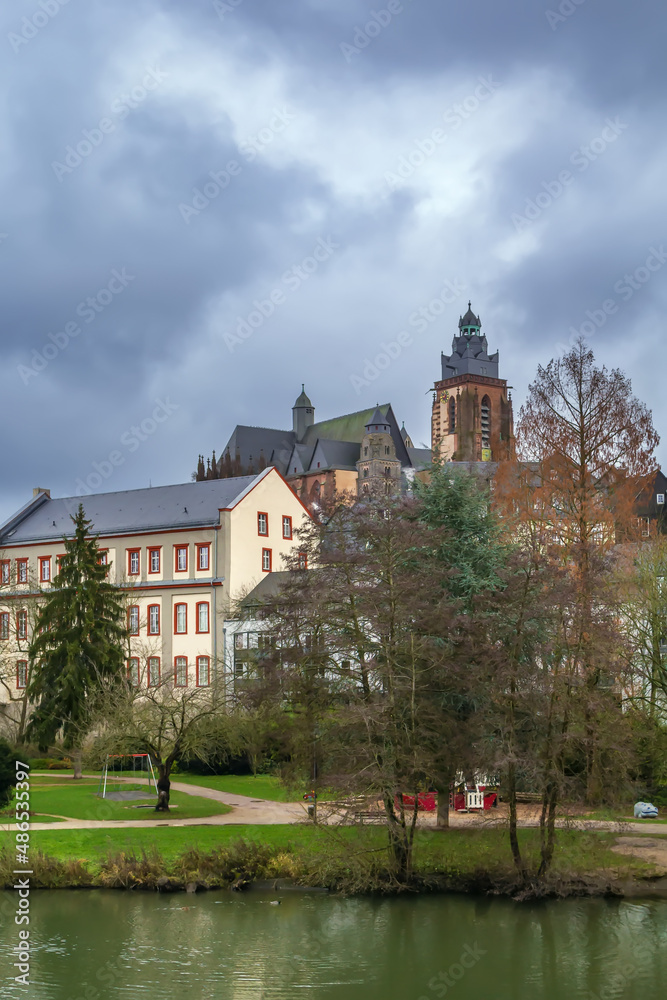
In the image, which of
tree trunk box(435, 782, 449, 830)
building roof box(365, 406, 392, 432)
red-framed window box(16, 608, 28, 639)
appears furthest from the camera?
building roof box(365, 406, 392, 432)

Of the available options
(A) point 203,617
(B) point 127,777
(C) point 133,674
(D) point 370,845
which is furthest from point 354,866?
(A) point 203,617

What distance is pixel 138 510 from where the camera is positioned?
66750 mm

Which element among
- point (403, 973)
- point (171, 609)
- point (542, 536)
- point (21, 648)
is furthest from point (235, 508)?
point (403, 973)

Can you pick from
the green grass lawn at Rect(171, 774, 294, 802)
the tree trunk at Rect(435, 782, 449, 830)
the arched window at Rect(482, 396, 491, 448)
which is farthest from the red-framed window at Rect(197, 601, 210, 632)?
the arched window at Rect(482, 396, 491, 448)

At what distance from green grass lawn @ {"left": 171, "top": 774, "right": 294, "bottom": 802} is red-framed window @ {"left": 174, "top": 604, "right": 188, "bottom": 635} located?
507 inches

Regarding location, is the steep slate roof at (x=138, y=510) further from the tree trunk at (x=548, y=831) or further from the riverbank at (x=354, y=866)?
the tree trunk at (x=548, y=831)

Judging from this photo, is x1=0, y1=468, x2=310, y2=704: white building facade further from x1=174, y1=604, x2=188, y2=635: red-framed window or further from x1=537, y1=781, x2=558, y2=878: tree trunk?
x1=537, y1=781, x2=558, y2=878: tree trunk

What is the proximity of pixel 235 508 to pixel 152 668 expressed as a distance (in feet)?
31.3

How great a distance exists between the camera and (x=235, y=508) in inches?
2427

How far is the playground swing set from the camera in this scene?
136 ft

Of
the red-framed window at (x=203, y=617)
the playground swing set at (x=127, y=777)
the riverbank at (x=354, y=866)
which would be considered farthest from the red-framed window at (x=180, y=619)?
the riverbank at (x=354, y=866)

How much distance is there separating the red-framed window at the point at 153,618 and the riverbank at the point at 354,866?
32.7 meters

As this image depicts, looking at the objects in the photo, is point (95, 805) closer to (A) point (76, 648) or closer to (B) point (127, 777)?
(B) point (127, 777)

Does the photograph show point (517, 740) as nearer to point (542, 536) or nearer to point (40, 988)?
point (542, 536)
